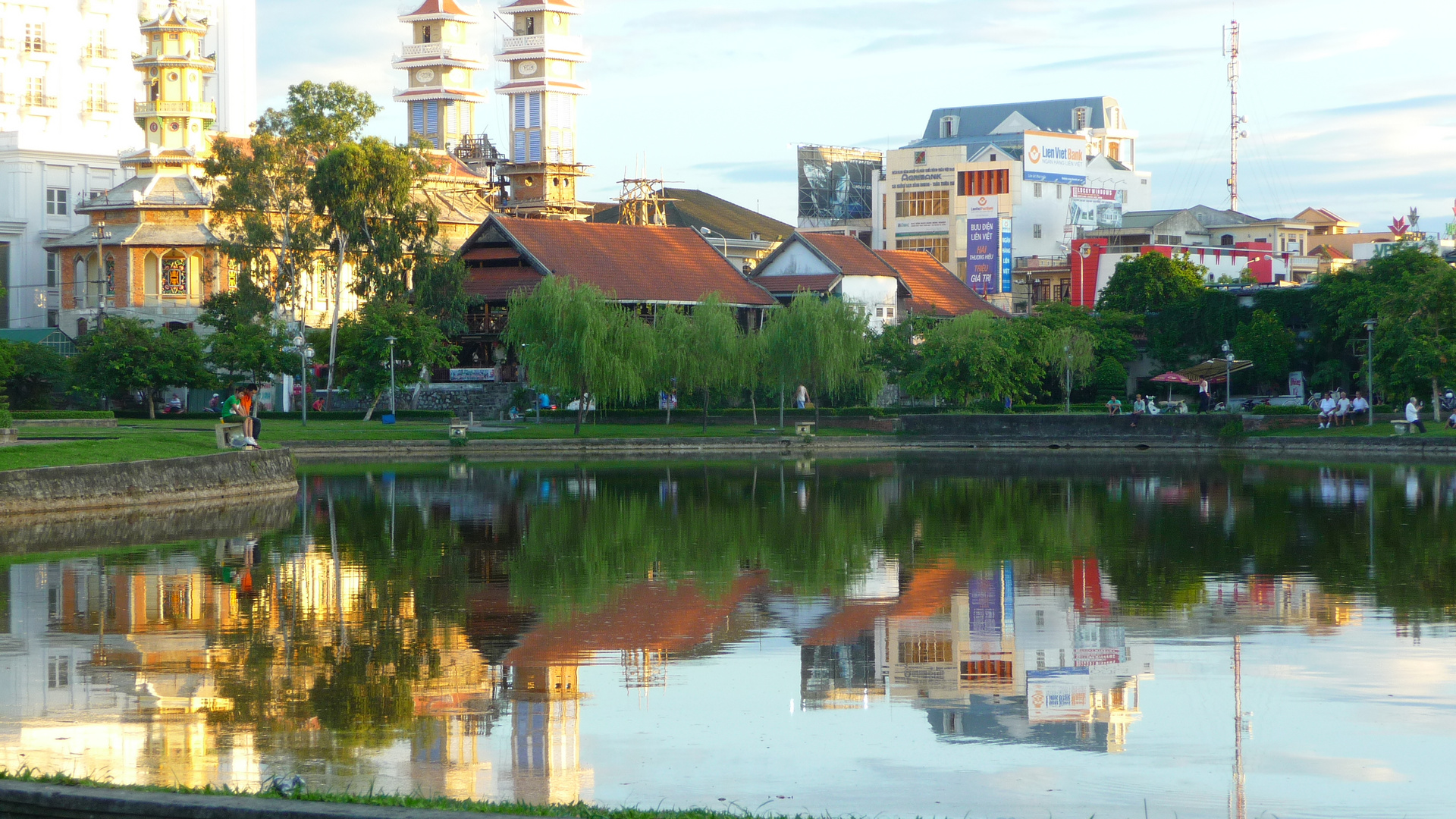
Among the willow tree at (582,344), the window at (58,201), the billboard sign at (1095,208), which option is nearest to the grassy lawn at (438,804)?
the willow tree at (582,344)

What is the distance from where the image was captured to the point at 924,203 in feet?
356

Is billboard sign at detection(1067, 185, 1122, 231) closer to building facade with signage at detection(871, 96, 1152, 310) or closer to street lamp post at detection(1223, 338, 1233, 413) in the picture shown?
building facade with signage at detection(871, 96, 1152, 310)

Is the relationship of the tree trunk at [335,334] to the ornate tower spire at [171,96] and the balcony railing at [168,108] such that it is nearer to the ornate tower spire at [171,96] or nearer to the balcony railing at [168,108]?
the ornate tower spire at [171,96]

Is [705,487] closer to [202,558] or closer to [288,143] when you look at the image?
[202,558]

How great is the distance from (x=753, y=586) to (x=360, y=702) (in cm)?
720

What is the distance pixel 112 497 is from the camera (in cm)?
2756

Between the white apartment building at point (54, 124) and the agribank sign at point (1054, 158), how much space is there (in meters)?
54.6

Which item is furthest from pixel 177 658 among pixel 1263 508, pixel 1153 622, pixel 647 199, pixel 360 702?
pixel 647 199

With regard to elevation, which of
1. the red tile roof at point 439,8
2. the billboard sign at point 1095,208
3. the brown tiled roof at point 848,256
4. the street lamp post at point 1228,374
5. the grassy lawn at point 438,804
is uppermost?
the red tile roof at point 439,8

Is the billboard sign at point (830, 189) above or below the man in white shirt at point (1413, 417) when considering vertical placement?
above

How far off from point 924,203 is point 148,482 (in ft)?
278

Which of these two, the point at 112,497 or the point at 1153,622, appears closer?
the point at 1153,622

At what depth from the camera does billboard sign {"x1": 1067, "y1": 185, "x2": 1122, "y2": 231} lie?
11000 cm

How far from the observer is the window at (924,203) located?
354 feet
